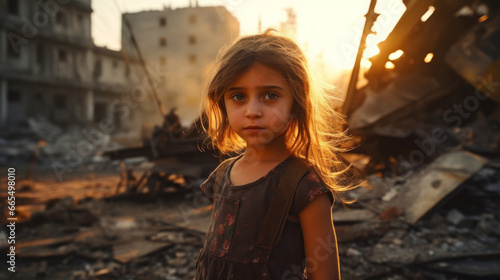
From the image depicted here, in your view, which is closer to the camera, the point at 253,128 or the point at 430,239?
the point at 253,128

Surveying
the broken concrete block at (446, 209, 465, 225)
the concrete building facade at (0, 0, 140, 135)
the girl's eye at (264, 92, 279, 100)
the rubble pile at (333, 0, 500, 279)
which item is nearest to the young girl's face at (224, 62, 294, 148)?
the girl's eye at (264, 92, 279, 100)

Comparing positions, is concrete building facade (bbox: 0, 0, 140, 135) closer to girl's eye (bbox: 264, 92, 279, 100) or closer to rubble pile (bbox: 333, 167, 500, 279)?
rubble pile (bbox: 333, 167, 500, 279)

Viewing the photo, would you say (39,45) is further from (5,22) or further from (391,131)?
(391,131)

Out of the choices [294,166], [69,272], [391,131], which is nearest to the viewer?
[294,166]

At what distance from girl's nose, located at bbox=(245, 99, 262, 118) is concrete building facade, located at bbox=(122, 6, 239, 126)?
32.8m

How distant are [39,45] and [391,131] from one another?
2584 cm

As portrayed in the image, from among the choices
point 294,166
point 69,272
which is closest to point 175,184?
point 69,272

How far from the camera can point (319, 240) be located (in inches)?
41.6

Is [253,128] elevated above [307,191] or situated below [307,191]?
A: above

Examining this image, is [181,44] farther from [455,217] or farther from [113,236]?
[455,217]

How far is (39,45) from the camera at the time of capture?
21.7m

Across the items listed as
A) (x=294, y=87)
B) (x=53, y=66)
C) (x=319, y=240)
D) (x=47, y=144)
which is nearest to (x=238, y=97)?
(x=294, y=87)

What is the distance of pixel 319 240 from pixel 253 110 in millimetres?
540

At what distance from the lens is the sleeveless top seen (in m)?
1.06
